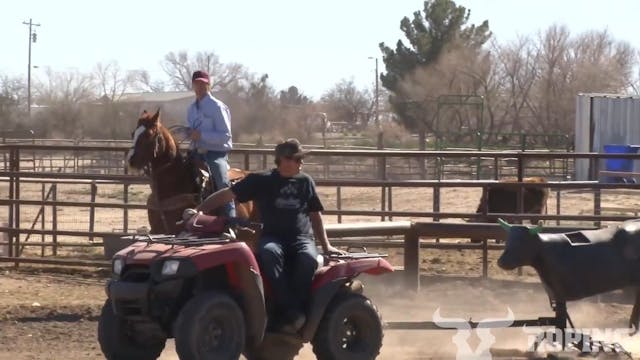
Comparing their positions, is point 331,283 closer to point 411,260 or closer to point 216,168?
point 216,168

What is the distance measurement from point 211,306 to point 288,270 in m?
0.72

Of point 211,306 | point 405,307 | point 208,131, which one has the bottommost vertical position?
point 405,307

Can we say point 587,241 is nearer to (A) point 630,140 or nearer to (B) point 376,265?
(B) point 376,265

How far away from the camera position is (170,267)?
20.1 feet

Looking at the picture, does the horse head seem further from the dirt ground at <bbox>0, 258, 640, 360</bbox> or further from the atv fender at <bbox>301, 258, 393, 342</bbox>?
the atv fender at <bbox>301, 258, 393, 342</bbox>

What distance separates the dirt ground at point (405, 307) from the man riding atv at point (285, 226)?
1196mm

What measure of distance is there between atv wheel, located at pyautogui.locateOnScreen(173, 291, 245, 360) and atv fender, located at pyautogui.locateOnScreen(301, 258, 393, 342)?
19.5 inches

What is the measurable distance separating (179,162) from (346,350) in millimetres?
3733

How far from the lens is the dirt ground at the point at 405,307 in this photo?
26.0ft

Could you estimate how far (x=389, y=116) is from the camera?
2835 inches

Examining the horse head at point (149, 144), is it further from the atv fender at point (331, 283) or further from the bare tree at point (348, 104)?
the bare tree at point (348, 104)

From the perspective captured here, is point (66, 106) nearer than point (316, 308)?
No

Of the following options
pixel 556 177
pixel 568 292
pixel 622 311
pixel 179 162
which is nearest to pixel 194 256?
pixel 568 292

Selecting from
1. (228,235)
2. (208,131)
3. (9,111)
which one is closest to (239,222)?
(228,235)
